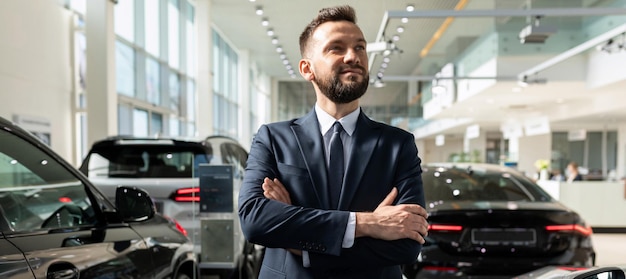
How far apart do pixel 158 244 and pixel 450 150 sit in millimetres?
30329

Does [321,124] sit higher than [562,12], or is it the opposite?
[562,12]

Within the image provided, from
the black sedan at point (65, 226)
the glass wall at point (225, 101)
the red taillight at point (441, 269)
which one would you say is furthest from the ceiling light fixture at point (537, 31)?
the glass wall at point (225, 101)

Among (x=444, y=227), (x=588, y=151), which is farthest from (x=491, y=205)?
(x=588, y=151)

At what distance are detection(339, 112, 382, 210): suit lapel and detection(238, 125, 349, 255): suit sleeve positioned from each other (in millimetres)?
87

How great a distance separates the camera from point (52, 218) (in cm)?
212

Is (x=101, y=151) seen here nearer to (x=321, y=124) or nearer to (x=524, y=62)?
(x=321, y=124)

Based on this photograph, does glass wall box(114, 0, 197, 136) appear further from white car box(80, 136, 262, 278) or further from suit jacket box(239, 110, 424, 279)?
suit jacket box(239, 110, 424, 279)

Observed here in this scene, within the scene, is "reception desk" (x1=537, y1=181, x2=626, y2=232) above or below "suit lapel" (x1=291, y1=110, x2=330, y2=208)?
below

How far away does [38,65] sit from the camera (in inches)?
286

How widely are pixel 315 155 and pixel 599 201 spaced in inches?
365

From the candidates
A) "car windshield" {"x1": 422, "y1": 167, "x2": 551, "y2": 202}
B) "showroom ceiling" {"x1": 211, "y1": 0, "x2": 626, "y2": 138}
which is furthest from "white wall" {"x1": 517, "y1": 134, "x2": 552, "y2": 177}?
"car windshield" {"x1": 422, "y1": 167, "x2": 551, "y2": 202}

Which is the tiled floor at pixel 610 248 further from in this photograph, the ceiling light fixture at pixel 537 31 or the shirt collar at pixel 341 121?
the shirt collar at pixel 341 121

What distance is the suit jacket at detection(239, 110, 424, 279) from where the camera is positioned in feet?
4.18

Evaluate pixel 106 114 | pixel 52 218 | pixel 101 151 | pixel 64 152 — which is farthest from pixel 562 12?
pixel 64 152
